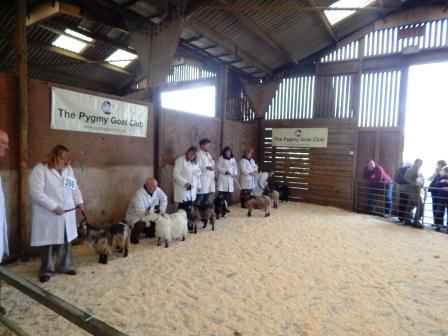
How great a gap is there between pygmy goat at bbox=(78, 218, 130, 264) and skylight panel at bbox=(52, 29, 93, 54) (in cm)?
644

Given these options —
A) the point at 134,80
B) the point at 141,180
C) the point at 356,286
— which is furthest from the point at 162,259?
the point at 134,80

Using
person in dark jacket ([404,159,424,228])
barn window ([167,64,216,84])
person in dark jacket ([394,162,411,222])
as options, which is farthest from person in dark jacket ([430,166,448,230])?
barn window ([167,64,216,84])

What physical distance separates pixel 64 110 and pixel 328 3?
6.97m

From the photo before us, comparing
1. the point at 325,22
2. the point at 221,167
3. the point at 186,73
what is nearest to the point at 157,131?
the point at 221,167

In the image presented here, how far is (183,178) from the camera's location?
20.4 ft

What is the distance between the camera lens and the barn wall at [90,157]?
411 cm

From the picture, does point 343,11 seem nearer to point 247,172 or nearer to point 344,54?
point 344,54

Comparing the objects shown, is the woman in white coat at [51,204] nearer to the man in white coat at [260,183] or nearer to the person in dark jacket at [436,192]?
the man in white coat at [260,183]

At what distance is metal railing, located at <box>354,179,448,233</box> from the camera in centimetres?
694

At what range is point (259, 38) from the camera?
8.30 m

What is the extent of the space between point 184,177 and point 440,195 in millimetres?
5774

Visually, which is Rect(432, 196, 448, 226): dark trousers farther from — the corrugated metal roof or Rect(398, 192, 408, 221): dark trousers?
the corrugated metal roof

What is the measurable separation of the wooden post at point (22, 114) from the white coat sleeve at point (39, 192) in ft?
2.87

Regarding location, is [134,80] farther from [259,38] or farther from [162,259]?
[162,259]
